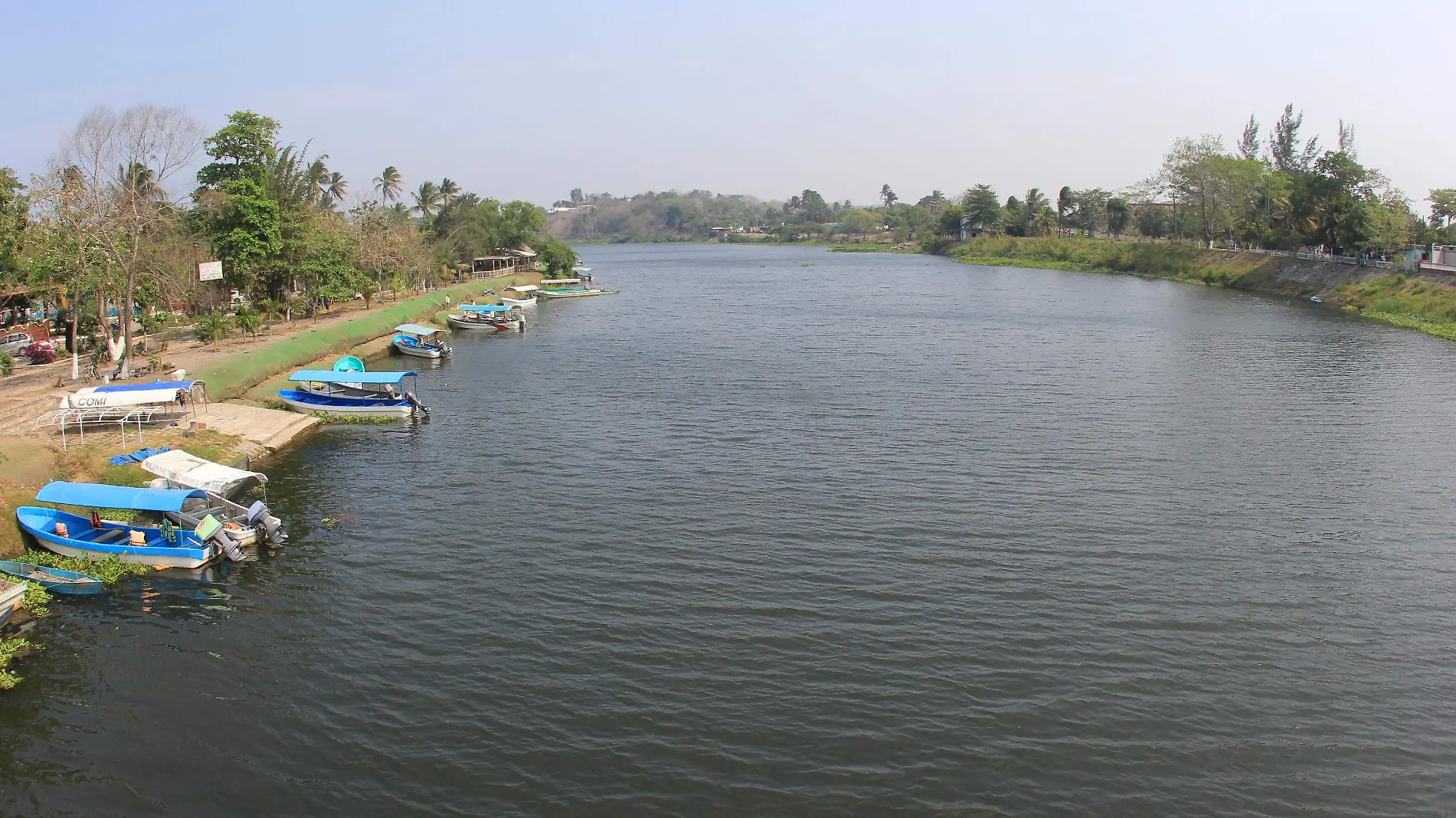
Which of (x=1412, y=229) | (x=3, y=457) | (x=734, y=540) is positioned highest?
(x=1412, y=229)

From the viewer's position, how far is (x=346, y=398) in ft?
157

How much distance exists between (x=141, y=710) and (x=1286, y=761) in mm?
23032

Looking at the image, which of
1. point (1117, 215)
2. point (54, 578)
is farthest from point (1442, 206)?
point (54, 578)

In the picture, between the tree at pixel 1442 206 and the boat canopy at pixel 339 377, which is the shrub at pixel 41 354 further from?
the tree at pixel 1442 206

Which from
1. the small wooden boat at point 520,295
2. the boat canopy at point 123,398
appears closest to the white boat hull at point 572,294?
the small wooden boat at point 520,295

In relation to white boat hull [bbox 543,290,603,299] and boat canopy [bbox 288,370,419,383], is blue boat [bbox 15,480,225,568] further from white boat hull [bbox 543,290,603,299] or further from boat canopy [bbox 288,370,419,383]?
white boat hull [bbox 543,290,603,299]

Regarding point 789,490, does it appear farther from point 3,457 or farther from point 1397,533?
point 3,457

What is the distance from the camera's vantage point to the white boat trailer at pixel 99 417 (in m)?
35.7

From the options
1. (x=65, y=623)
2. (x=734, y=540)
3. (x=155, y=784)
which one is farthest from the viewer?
(x=734, y=540)

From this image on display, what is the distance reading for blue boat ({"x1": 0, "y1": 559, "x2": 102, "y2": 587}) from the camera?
25359mm

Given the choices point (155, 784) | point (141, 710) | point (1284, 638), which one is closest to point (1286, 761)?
point (1284, 638)

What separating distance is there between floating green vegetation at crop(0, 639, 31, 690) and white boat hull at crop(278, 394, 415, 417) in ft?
80.0

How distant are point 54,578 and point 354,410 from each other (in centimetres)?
2207

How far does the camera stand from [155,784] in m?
17.9
